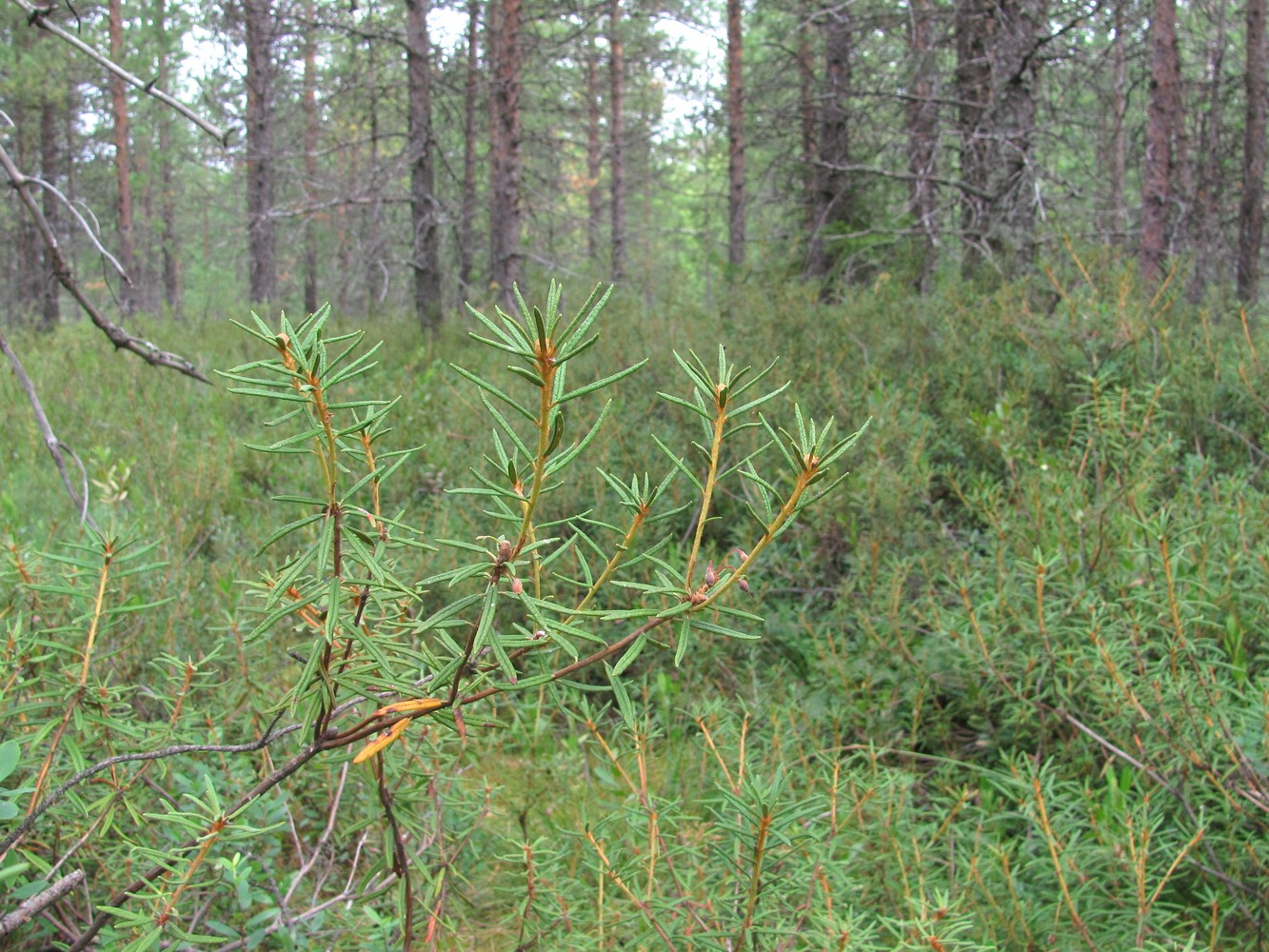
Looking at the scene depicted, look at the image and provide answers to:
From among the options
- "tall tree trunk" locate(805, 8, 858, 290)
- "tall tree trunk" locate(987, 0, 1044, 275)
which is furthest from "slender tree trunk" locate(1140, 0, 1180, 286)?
"tall tree trunk" locate(805, 8, 858, 290)

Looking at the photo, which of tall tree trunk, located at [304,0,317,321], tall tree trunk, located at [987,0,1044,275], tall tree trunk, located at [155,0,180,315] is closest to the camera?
tall tree trunk, located at [987,0,1044,275]

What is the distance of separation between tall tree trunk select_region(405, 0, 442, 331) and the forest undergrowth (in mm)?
5287

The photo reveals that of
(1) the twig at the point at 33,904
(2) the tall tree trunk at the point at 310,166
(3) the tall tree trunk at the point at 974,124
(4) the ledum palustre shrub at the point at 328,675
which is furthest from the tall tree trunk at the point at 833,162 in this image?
(1) the twig at the point at 33,904

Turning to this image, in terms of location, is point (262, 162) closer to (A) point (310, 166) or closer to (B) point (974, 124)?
(A) point (310, 166)

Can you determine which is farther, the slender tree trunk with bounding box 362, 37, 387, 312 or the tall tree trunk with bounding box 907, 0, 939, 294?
the slender tree trunk with bounding box 362, 37, 387, 312

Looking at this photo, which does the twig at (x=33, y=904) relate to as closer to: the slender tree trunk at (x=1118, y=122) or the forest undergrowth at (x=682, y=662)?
the forest undergrowth at (x=682, y=662)

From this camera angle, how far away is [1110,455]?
3734 millimetres

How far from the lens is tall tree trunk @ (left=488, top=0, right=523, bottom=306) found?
414 inches

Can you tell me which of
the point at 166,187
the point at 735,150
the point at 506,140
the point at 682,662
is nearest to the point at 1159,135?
the point at 682,662

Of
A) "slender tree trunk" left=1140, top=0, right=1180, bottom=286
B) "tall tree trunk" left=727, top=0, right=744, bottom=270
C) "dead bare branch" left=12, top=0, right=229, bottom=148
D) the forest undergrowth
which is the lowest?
the forest undergrowth

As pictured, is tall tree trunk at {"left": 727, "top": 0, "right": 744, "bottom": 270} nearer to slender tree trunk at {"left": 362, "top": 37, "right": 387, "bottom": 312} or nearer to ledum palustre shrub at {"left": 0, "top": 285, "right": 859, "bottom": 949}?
slender tree trunk at {"left": 362, "top": 37, "right": 387, "bottom": 312}

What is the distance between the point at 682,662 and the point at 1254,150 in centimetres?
1195

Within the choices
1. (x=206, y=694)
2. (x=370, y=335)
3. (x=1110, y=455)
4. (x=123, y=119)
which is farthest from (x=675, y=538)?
(x=123, y=119)

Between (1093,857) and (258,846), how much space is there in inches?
70.4
